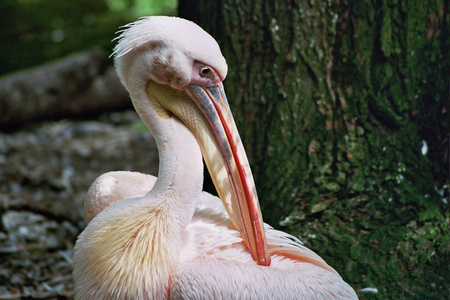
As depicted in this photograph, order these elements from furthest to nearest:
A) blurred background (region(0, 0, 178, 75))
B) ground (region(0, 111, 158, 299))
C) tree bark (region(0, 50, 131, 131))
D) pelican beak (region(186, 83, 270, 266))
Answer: blurred background (region(0, 0, 178, 75)), tree bark (region(0, 50, 131, 131)), ground (region(0, 111, 158, 299)), pelican beak (region(186, 83, 270, 266))

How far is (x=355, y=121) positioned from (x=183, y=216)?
4.16 feet

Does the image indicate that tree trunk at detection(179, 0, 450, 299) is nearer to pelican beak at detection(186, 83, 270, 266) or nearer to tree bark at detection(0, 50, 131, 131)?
pelican beak at detection(186, 83, 270, 266)

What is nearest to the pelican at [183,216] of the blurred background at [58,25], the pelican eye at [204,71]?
→ the pelican eye at [204,71]

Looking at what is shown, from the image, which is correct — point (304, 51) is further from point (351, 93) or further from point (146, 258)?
point (146, 258)

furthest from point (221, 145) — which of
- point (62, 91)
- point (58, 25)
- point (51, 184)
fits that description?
point (58, 25)

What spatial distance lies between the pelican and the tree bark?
15.5ft

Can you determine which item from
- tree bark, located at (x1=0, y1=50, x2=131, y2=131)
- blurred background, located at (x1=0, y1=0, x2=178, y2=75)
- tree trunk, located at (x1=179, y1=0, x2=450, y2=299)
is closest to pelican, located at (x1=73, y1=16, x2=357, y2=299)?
tree trunk, located at (x1=179, y1=0, x2=450, y2=299)

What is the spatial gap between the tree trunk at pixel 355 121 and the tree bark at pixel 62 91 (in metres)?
4.26

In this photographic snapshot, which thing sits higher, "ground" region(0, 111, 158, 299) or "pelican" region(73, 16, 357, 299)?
"pelican" region(73, 16, 357, 299)

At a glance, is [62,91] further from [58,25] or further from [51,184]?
[58,25]

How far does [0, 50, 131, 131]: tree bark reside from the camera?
Answer: 6570 mm

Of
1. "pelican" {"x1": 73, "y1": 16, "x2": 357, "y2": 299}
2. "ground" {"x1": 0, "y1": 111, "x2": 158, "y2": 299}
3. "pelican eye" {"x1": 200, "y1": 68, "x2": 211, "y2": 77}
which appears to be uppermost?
"pelican eye" {"x1": 200, "y1": 68, "x2": 211, "y2": 77}

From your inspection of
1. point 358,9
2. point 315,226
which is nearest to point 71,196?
point 315,226

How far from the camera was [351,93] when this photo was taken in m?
2.96
